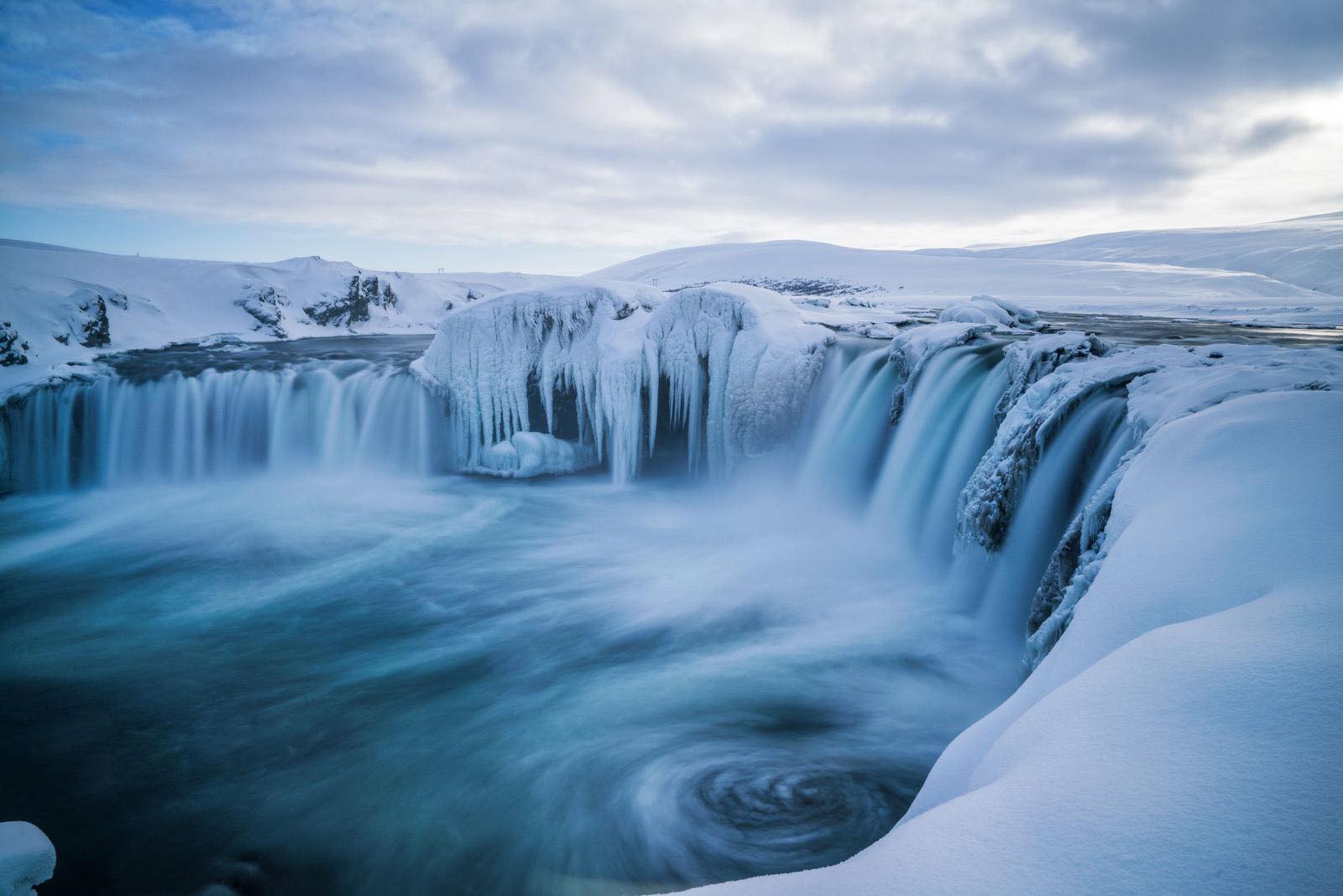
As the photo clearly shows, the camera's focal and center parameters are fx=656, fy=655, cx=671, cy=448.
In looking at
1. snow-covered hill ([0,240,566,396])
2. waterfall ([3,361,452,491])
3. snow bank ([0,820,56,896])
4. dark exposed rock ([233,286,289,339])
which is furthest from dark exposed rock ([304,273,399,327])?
snow bank ([0,820,56,896])

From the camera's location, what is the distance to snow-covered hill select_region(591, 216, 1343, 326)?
62.1 ft

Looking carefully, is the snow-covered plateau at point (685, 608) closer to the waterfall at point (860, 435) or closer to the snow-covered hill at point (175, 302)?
the waterfall at point (860, 435)

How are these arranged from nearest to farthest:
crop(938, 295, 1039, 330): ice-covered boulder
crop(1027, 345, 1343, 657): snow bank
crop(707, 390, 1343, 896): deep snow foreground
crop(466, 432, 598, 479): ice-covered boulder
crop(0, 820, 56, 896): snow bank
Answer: crop(707, 390, 1343, 896): deep snow foreground
crop(0, 820, 56, 896): snow bank
crop(1027, 345, 1343, 657): snow bank
crop(938, 295, 1039, 330): ice-covered boulder
crop(466, 432, 598, 479): ice-covered boulder

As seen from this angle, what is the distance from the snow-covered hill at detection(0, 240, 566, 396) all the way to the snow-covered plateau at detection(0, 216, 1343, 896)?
8.86 ft

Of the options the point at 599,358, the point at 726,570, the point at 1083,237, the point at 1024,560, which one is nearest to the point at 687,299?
the point at 599,358

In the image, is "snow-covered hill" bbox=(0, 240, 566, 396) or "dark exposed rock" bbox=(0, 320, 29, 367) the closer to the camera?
"dark exposed rock" bbox=(0, 320, 29, 367)

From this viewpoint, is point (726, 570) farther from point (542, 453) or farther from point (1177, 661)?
point (1177, 661)

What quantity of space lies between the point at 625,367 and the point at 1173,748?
9923 millimetres

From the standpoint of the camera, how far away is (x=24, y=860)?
250cm

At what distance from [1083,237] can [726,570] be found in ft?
267

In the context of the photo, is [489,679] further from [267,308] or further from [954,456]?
[267,308]

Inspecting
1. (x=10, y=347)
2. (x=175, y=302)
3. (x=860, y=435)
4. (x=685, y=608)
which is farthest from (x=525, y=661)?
(x=175, y=302)

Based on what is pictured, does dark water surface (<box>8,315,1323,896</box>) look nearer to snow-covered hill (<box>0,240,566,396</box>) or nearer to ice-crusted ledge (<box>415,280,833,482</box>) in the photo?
ice-crusted ledge (<box>415,280,833,482</box>)

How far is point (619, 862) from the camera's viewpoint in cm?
378
